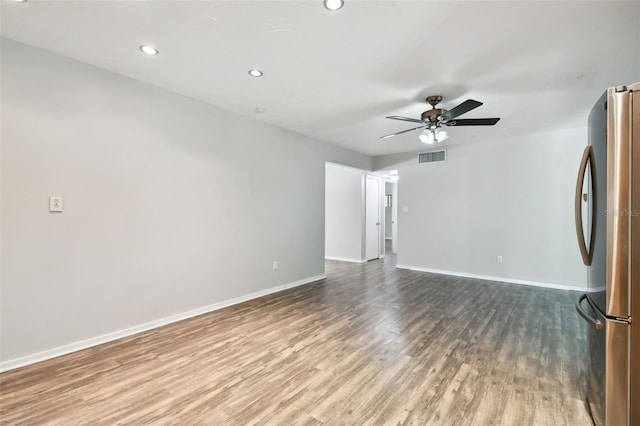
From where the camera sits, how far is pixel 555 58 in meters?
2.45

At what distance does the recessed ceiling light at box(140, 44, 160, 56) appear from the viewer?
2.35m

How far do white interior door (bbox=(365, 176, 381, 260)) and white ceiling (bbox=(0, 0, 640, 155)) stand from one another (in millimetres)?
3657

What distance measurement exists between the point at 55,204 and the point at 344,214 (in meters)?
5.56

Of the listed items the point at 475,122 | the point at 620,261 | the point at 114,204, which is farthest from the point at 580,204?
the point at 114,204

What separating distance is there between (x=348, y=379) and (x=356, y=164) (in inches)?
192

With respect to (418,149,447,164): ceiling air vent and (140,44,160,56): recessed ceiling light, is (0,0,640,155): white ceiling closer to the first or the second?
(140,44,160,56): recessed ceiling light

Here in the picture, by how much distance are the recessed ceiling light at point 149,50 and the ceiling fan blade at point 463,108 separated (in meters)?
2.85

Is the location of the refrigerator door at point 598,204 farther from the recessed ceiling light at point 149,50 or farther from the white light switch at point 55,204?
the white light switch at point 55,204

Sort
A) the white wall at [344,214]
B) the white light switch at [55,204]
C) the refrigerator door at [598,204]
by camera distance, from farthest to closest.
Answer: the white wall at [344,214] < the white light switch at [55,204] < the refrigerator door at [598,204]

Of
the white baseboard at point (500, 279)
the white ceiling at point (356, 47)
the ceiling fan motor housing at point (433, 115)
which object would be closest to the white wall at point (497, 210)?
the white baseboard at point (500, 279)

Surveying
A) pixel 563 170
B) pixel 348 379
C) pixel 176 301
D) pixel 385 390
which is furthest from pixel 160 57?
pixel 563 170

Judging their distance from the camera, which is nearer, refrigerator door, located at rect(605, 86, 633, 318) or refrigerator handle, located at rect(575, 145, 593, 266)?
refrigerator door, located at rect(605, 86, 633, 318)

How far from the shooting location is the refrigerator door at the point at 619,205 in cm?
139

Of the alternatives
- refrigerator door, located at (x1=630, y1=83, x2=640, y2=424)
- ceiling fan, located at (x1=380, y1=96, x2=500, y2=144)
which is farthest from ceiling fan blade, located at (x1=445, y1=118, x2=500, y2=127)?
refrigerator door, located at (x1=630, y1=83, x2=640, y2=424)
